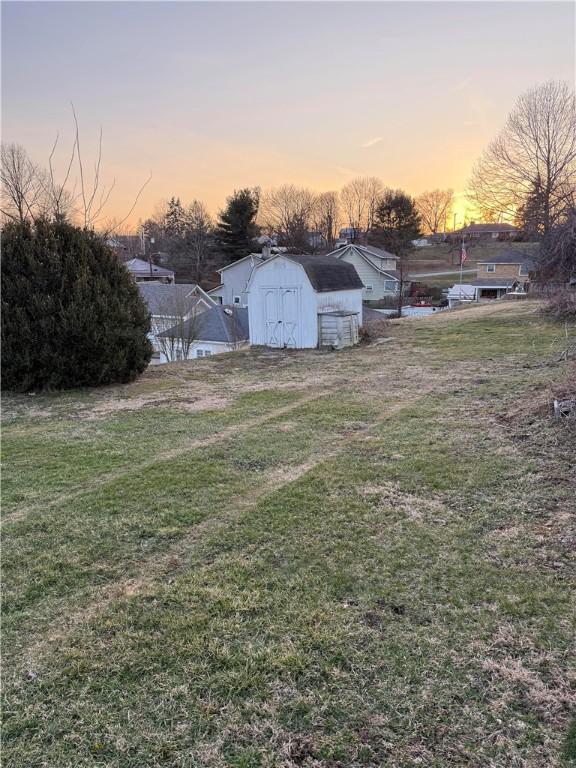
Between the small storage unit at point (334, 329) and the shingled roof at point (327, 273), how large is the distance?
0.66 meters

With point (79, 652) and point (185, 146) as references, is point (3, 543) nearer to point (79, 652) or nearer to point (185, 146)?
point (79, 652)

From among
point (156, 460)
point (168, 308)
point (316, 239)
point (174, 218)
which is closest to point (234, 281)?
point (168, 308)

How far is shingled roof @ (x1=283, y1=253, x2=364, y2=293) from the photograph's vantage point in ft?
36.8

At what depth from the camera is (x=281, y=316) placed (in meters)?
11.9

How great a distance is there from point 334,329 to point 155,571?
922 centimetres

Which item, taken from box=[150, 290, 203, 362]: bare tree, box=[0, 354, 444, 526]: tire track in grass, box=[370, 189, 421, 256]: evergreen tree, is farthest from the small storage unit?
box=[370, 189, 421, 256]: evergreen tree

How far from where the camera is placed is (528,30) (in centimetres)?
788

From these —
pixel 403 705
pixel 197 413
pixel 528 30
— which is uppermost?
pixel 528 30

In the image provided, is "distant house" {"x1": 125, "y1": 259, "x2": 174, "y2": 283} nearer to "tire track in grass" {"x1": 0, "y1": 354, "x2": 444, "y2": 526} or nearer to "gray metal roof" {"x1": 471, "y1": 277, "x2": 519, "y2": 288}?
"gray metal roof" {"x1": 471, "y1": 277, "x2": 519, "y2": 288}

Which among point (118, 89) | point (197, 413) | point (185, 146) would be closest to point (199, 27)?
point (118, 89)

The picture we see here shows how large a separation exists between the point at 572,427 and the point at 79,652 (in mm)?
4692

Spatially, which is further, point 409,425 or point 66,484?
point 409,425

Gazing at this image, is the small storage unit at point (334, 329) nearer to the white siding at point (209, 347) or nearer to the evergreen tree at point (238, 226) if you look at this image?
the white siding at point (209, 347)

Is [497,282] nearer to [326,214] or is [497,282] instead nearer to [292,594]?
[326,214]
